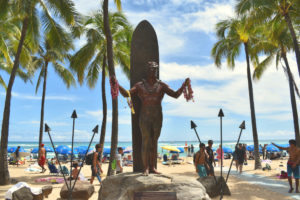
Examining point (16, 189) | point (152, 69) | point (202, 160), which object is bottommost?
point (16, 189)

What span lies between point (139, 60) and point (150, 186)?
9.53 ft

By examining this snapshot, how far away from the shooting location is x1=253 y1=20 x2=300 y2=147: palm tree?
14.1m

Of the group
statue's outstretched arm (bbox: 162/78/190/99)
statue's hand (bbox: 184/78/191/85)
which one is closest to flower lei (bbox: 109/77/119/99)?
statue's outstretched arm (bbox: 162/78/190/99)

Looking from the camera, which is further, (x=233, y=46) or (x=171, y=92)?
(x=233, y=46)

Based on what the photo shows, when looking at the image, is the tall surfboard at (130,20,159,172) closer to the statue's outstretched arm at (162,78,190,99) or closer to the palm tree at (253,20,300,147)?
the statue's outstretched arm at (162,78,190,99)

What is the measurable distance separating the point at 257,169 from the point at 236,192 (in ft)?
28.9

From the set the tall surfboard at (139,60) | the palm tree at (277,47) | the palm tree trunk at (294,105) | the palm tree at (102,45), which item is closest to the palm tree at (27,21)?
the palm tree at (102,45)

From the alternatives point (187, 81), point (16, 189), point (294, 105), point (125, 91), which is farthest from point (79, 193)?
point (294, 105)

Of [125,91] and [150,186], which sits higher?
[125,91]

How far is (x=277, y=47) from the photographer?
18.2 m

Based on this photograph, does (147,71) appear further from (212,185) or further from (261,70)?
(261,70)

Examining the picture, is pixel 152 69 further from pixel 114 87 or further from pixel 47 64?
pixel 47 64

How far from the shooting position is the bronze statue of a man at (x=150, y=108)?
5645 millimetres

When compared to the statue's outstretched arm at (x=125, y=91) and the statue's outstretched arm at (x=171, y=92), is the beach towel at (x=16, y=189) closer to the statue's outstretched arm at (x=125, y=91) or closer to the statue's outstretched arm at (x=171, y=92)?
the statue's outstretched arm at (x=125, y=91)
